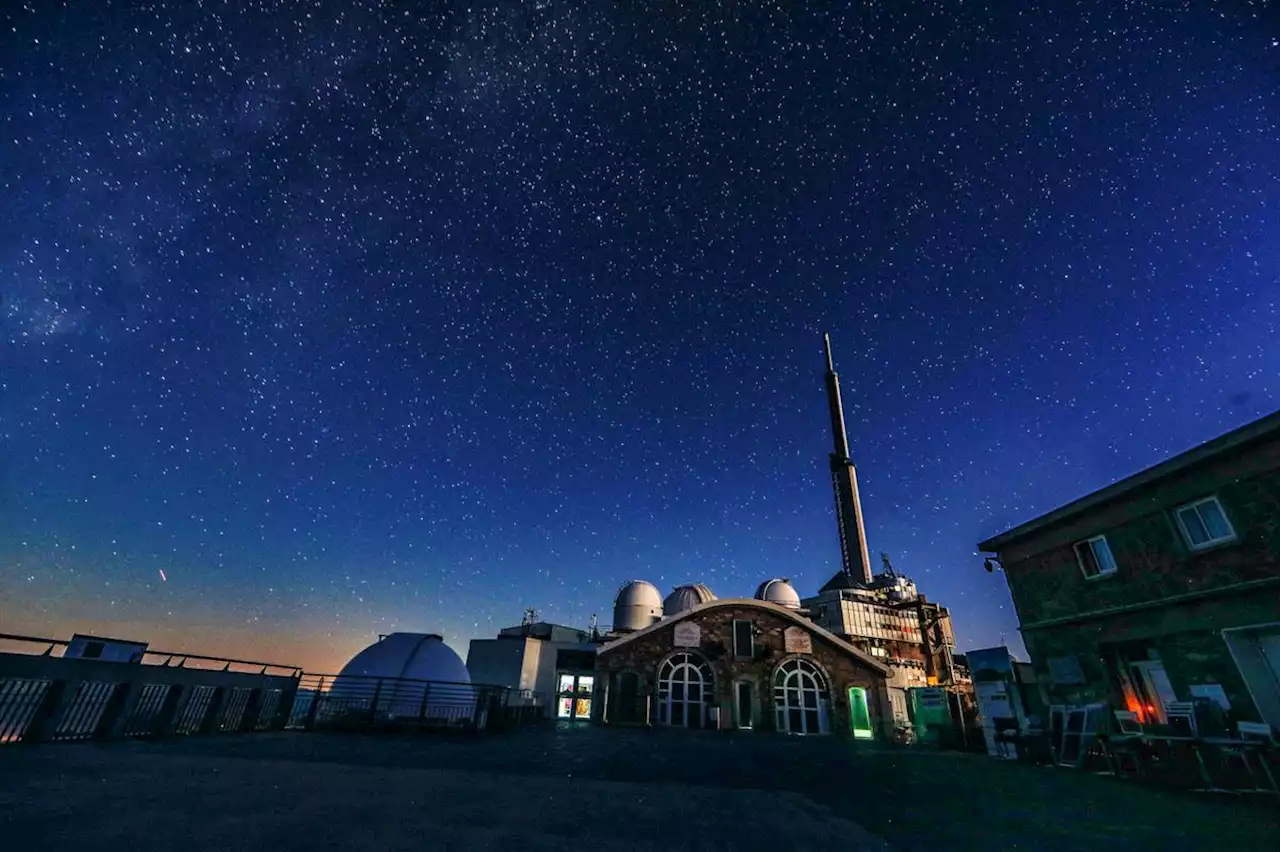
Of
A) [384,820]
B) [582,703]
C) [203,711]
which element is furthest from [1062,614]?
[582,703]

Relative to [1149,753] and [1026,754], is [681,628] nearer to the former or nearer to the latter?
[1026,754]

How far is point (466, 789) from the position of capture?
22.5 ft

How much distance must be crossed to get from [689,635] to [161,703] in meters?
23.9

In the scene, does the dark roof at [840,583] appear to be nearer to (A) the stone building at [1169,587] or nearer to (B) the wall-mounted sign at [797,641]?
(B) the wall-mounted sign at [797,641]

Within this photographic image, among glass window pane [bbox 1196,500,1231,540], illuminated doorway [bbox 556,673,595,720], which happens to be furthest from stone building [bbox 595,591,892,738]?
glass window pane [bbox 1196,500,1231,540]

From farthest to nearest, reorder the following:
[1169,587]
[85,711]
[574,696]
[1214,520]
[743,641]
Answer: [574,696], [743,641], [1169,587], [1214,520], [85,711]

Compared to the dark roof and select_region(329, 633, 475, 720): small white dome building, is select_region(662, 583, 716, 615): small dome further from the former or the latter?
select_region(329, 633, 475, 720): small white dome building

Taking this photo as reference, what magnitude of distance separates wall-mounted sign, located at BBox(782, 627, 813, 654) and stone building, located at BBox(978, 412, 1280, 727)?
603 inches

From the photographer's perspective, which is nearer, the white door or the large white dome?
the white door

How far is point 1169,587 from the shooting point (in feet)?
39.3

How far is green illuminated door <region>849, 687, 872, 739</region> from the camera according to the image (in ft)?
91.0

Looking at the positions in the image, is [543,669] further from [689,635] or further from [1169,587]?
[1169,587]

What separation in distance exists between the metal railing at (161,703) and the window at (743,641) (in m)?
15.4

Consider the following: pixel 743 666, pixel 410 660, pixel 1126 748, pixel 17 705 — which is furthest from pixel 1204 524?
pixel 410 660
